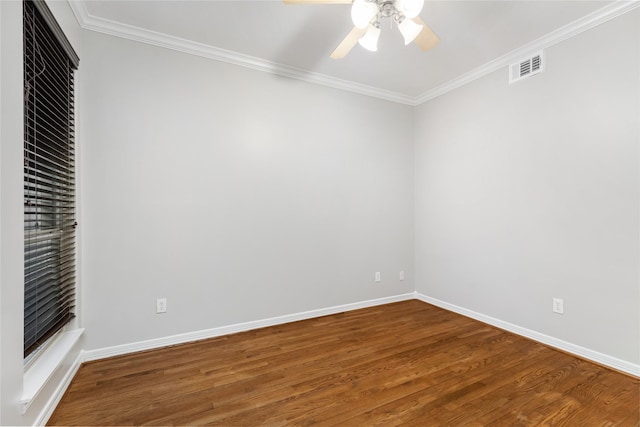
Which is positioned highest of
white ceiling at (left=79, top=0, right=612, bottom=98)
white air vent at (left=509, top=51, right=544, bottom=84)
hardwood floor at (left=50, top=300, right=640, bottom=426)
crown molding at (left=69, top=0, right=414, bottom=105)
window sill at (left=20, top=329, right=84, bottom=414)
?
white ceiling at (left=79, top=0, right=612, bottom=98)

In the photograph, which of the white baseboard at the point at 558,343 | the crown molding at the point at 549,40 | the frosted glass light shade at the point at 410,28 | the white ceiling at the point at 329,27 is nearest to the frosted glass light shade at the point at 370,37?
the frosted glass light shade at the point at 410,28

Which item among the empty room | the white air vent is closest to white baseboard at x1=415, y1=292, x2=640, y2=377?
the empty room

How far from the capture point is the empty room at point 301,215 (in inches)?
66.9

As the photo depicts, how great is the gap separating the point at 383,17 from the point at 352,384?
7.95ft

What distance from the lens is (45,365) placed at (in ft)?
5.44

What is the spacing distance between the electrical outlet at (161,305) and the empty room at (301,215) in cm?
2

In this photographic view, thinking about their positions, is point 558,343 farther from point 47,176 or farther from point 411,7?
point 47,176

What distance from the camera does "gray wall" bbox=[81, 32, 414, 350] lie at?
7.77 ft

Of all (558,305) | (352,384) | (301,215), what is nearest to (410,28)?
(301,215)

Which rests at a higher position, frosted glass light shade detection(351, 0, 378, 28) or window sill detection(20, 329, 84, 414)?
frosted glass light shade detection(351, 0, 378, 28)

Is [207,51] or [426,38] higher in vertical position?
[207,51]

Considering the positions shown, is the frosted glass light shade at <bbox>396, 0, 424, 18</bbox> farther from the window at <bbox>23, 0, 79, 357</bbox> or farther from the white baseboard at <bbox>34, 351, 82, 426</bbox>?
the white baseboard at <bbox>34, 351, 82, 426</bbox>

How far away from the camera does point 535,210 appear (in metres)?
2.69

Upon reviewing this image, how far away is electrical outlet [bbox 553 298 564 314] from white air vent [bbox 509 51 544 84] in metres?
2.05
